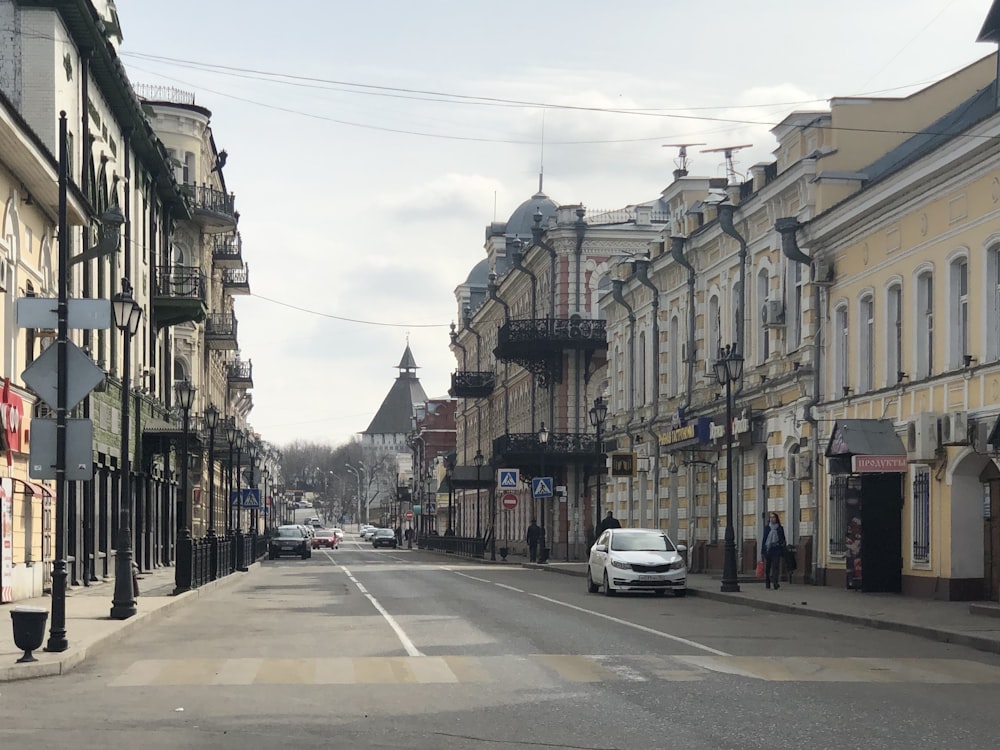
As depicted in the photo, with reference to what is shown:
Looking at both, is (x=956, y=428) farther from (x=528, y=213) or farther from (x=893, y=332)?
(x=528, y=213)

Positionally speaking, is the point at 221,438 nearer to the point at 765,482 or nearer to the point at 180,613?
the point at 765,482

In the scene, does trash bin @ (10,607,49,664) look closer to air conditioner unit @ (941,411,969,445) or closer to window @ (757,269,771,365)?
air conditioner unit @ (941,411,969,445)

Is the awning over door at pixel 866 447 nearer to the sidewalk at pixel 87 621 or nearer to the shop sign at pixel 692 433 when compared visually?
the shop sign at pixel 692 433

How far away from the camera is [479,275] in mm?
95750

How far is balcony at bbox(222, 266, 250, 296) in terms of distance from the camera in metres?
69.2

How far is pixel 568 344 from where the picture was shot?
6203cm

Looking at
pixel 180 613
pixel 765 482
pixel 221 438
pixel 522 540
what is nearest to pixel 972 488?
pixel 765 482

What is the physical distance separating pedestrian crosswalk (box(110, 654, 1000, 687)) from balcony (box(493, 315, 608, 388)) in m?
44.6

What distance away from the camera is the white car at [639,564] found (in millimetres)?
30156

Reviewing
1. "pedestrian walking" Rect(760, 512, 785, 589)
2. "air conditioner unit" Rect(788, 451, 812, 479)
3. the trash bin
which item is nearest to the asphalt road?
the trash bin

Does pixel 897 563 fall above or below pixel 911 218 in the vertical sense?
below

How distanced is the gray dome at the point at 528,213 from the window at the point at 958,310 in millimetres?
52722

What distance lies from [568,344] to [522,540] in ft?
41.0

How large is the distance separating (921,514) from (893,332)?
3704mm
